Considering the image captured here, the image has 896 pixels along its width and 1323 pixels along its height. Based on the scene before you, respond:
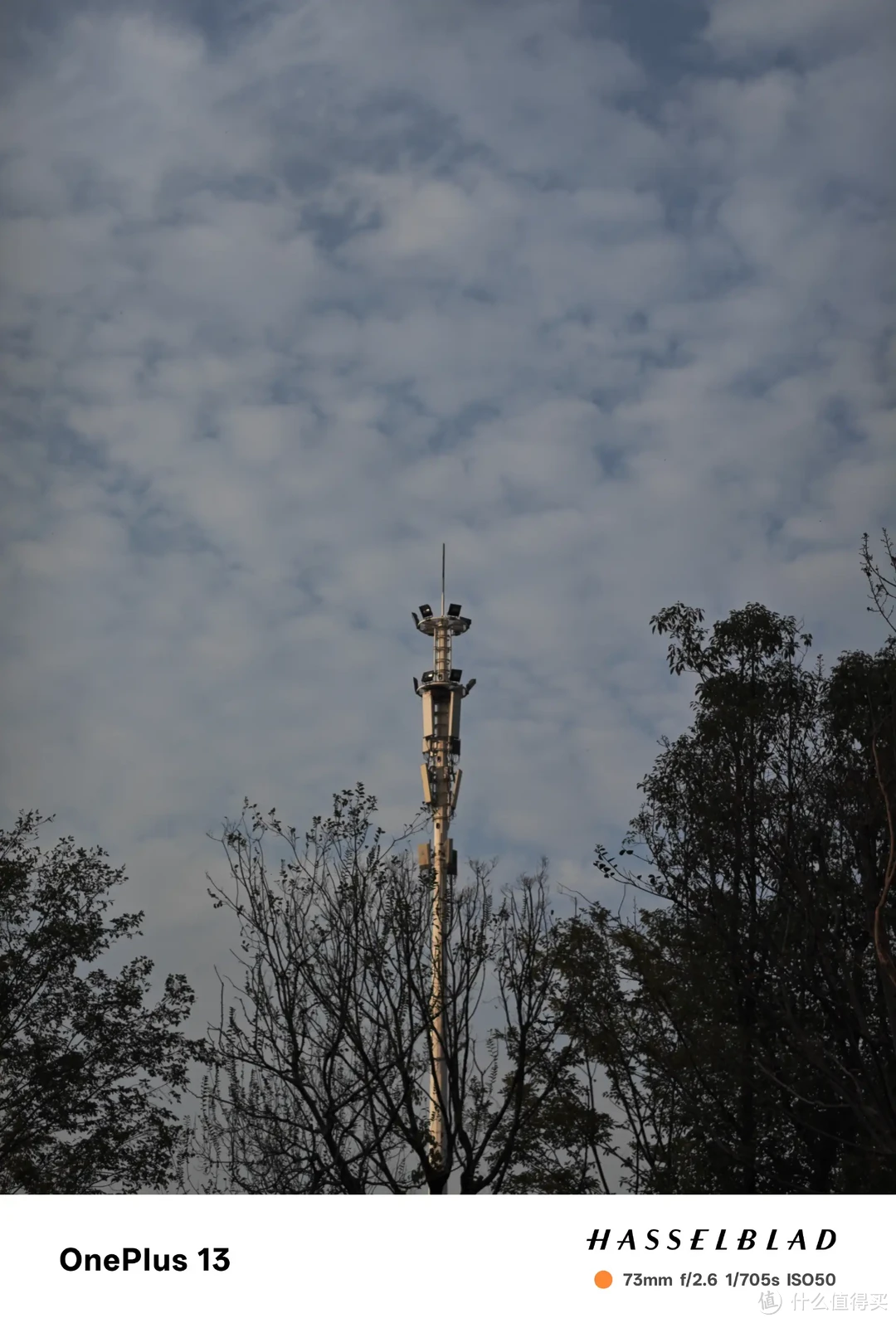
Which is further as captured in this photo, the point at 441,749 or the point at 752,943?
the point at 441,749

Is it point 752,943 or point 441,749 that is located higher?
point 441,749

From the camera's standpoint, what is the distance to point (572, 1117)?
4641 millimetres

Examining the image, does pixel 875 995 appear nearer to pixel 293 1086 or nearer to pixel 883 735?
pixel 883 735

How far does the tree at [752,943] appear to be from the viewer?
13.7ft

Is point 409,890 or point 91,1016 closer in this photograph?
point 409,890

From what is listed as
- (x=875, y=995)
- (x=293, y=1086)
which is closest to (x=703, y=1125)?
(x=875, y=995)

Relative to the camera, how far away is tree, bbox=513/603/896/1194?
164 inches

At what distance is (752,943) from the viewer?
4695 millimetres

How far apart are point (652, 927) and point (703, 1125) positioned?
0.81m
